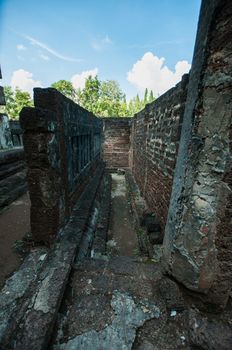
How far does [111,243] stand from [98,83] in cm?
2191

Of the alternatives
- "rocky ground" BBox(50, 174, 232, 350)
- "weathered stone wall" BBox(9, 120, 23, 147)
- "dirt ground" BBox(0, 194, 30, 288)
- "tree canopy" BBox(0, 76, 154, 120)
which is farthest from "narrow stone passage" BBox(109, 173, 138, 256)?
"tree canopy" BBox(0, 76, 154, 120)

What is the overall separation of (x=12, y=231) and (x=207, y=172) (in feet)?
9.76

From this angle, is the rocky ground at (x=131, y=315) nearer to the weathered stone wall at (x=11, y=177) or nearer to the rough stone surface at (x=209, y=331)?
→ the rough stone surface at (x=209, y=331)

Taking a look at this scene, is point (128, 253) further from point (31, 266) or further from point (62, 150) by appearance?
point (62, 150)

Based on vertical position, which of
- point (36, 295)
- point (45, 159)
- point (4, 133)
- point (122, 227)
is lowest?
point (122, 227)

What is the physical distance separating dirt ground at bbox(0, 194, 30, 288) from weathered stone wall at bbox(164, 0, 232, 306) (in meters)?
1.85

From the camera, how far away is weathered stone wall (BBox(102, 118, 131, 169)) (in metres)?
10.3

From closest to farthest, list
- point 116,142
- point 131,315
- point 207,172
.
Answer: point 207,172
point 131,315
point 116,142

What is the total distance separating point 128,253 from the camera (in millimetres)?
3188

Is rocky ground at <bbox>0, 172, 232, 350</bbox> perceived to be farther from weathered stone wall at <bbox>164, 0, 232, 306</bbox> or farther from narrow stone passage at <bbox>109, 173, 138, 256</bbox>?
narrow stone passage at <bbox>109, 173, 138, 256</bbox>

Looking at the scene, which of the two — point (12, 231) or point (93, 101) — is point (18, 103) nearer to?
point (93, 101)

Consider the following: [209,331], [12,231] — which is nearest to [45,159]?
[12,231]

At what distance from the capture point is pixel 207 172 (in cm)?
123

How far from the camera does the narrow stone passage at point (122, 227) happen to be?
3340mm
